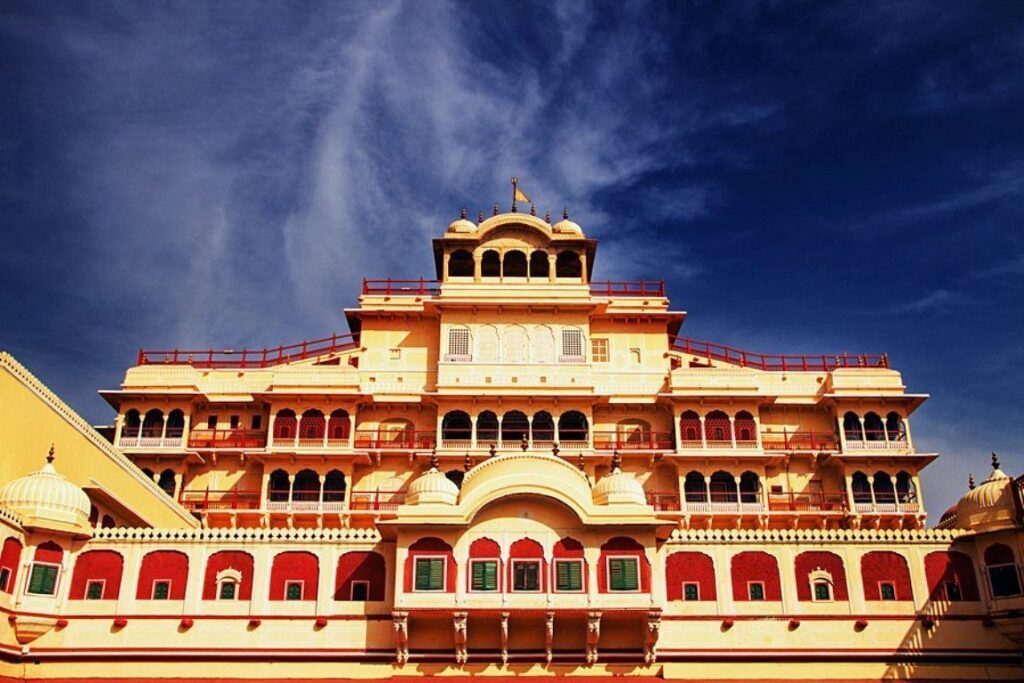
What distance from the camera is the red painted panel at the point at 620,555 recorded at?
2991 cm

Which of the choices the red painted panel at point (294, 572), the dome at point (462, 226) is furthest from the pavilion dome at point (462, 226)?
the red painted panel at point (294, 572)

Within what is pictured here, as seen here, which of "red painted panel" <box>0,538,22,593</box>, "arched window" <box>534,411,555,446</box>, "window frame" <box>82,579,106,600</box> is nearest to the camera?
"red painted panel" <box>0,538,22,593</box>

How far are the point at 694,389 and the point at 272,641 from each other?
23051mm

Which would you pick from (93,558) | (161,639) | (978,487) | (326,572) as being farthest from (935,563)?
(93,558)

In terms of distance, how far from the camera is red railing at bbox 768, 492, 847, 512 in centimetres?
4478

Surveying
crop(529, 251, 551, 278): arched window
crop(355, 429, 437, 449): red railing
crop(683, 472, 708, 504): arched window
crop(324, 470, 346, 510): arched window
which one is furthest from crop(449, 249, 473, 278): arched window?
crop(683, 472, 708, 504): arched window

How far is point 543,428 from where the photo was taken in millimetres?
45625

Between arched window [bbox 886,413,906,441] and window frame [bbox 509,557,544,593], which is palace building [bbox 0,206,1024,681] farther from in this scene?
arched window [bbox 886,413,906,441]

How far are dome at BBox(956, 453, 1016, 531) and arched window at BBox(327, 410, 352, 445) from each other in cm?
2544

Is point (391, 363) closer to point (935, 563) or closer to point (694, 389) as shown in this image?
point (694, 389)

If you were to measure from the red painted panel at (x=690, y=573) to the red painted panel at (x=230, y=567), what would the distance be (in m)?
12.8

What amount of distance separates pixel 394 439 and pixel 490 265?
9.99 meters

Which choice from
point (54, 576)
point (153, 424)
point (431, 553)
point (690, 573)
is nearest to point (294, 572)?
point (431, 553)

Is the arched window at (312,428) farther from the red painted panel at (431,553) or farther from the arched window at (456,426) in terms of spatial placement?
the red painted panel at (431,553)
